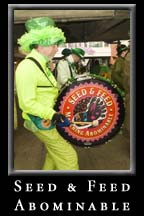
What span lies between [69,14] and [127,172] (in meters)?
1.21

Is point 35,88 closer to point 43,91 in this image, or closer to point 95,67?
point 43,91

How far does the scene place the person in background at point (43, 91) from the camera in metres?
3.38

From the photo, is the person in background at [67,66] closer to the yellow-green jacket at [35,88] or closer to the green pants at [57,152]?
the yellow-green jacket at [35,88]

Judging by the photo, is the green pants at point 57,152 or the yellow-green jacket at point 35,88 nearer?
the yellow-green jacket at point 35,88

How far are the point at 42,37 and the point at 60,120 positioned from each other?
613 millimetres

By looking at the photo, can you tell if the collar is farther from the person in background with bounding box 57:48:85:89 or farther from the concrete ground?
the concrete ground

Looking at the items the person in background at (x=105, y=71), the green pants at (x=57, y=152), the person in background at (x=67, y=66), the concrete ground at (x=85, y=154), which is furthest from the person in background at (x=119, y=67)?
the green pants at (x=57, y=152)

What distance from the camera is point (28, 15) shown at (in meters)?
3.38

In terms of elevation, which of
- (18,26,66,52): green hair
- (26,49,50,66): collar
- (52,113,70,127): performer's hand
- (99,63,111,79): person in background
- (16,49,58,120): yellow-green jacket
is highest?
(18,26,66,52): green hair

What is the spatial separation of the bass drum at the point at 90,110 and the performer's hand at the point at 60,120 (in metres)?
0.03

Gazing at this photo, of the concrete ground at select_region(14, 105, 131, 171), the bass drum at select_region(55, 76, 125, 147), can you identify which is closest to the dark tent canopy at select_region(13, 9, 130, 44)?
the bass drum at select_region(55, 76, 125, 147)

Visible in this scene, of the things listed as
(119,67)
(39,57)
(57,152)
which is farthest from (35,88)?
(119,67)

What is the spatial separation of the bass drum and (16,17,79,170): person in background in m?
0.06

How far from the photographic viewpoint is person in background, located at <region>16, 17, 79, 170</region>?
3.38m
